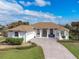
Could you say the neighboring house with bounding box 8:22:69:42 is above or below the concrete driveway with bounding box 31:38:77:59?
above

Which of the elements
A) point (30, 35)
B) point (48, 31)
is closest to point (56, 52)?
point (30, 35)

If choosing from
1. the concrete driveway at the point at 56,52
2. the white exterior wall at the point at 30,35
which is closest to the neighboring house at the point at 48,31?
the white exterior wall at the point at 30,35

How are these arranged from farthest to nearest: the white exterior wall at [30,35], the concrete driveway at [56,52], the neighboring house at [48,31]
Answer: the neighboring house at [48,31] → the white exterior wall at [30,35] → the concrete driveway at [56,52]

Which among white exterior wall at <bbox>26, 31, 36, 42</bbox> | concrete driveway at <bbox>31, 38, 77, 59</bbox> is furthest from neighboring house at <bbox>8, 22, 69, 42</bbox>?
concrete driveway at <bbox>31, 38, 77, 59</bbox>

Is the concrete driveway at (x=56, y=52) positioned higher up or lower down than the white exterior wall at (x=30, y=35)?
lower down

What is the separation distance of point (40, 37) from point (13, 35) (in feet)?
34.0

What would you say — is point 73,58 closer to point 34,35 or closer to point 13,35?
point 13,35

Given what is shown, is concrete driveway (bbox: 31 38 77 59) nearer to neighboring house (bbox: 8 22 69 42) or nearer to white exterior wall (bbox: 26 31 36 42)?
white exterior wall (bbox: 26 31 36 42)

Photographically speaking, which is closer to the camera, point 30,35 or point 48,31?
point 30,35

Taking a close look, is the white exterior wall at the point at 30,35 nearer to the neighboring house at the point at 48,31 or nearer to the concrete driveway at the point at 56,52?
the neighboring house at the point at 48,31

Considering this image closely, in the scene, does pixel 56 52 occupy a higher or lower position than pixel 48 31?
lower

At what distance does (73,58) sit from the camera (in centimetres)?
2106

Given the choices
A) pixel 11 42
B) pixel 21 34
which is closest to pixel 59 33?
pixel 21 34

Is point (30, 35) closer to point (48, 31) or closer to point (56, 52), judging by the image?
point (48, 31)
